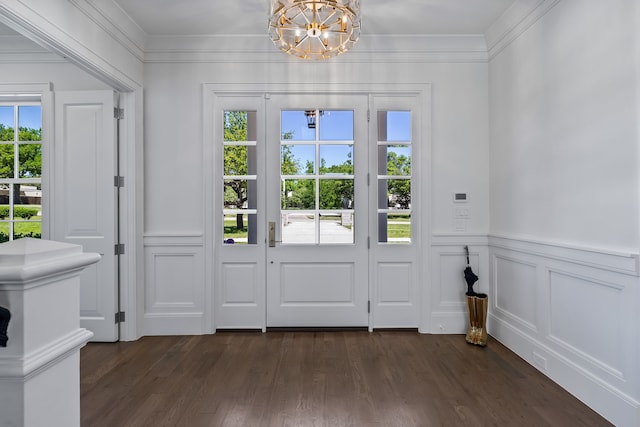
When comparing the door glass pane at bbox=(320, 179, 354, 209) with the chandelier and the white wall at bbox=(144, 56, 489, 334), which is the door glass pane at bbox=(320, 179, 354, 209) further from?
the chandelier

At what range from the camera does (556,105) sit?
2670 millimetres

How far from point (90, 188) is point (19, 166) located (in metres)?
1.12

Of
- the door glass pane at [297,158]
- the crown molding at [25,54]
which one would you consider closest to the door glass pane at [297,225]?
the door glass pane at [297,158]

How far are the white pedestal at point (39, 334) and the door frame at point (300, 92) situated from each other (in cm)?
299

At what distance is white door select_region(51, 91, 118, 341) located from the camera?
3.39m

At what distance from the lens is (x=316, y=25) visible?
7.48 ft

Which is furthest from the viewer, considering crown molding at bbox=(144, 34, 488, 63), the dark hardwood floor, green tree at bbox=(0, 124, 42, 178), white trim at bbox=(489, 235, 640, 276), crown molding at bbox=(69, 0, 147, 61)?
green tree at bbox=(0, 124, 42, 178)

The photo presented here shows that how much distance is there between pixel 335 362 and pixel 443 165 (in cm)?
214

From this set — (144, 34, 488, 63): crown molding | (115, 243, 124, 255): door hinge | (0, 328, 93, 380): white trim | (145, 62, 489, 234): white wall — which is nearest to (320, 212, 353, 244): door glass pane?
(145, 62, 489, 234): white wall

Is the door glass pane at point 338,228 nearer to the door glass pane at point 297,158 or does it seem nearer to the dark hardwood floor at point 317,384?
the door glass pane at point 297,158

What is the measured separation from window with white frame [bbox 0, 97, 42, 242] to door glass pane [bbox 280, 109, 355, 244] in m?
2.61

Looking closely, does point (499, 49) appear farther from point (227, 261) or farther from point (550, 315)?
point (227, 261)

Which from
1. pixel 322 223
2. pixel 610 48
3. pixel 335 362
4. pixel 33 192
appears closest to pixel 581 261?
pixel 610 48

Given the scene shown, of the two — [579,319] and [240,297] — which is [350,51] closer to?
[240,297]
